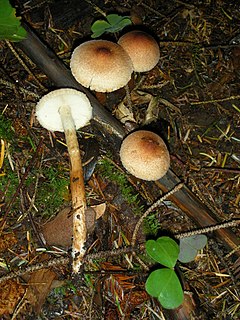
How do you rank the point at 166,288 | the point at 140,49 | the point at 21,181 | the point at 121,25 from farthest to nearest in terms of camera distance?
1. the point at 121,25
2. the point at 140,49
3. the point at 21,181
4. the point at 166,288

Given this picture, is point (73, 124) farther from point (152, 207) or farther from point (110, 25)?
point (110, 25)

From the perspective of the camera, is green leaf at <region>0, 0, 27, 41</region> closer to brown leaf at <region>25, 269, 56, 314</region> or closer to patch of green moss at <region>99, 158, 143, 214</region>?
patch of green moss at <region>99, 158, 143, 214</region>

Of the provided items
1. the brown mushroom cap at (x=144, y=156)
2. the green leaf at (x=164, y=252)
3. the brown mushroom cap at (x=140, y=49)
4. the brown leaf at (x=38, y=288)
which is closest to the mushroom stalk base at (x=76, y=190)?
the brown leaf at (x=38, y=288)

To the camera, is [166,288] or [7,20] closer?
[166,288]

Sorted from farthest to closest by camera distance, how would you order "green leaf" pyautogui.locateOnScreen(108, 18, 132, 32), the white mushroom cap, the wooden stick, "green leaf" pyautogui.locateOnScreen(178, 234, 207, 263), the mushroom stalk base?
"green leaf" pyautogui.locateOnScreen(108, 18, 132, 32), the wooden stick, "green leaf" pyautogui.locateOnScreen(178, 234, 207, 263), the white mushroom cap, the mushroom stalk base

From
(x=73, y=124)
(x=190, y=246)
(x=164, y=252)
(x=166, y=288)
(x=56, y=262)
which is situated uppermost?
(x=73, y=124)

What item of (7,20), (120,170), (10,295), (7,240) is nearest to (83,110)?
(120,170)

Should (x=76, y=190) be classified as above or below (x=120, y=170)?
above

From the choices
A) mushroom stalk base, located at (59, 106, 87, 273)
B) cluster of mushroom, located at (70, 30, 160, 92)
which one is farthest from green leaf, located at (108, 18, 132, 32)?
mushroom stalk base, located at (59, 106, 87, 273)

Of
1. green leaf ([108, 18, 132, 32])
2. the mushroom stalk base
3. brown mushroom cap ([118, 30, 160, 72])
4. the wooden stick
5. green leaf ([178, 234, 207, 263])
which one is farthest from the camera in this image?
green leaf ([108, 18, 132, 32])
